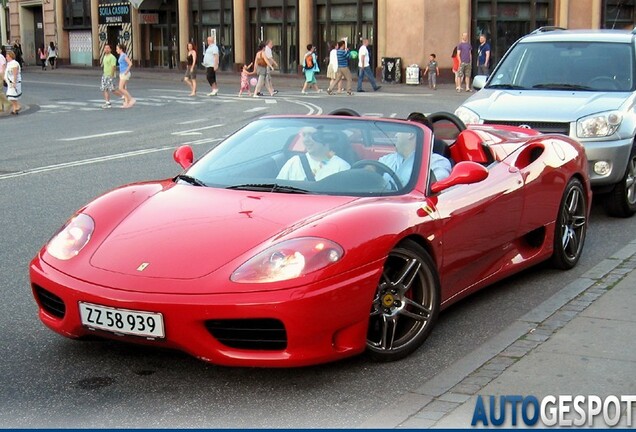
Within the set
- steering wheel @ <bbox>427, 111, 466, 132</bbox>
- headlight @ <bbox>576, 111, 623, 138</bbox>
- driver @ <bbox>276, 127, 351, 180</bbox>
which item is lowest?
headlight @ <bbox>576, 111, 623, 138</bbox>

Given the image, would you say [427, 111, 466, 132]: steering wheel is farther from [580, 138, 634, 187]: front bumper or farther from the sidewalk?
[580, 138, 634, 187]: front bumper

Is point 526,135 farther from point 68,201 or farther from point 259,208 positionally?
point 68,201

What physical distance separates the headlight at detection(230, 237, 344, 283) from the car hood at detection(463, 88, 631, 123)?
5.19 metres

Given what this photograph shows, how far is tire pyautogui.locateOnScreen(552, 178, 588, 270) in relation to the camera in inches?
285

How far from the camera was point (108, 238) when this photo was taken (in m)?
5.28

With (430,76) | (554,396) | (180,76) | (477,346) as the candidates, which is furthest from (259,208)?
(180,76)

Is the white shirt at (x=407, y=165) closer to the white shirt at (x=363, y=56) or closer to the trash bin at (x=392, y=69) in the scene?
the white shirt at (x=363, y=56)

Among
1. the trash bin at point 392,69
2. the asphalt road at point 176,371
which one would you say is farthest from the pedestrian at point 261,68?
the asphalt road at point 176,371

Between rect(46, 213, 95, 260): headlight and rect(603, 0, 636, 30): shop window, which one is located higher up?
rect(603, 0, 636, 30): shop window

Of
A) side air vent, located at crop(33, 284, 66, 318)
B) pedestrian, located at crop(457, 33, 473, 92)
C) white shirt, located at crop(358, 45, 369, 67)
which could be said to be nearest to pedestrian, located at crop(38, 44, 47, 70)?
white shirt, located at crop(358, 45, 369, 67)

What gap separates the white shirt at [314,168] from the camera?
593 cm

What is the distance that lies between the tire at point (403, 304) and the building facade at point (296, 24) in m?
29.9

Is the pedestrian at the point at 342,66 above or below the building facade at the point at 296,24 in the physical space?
below

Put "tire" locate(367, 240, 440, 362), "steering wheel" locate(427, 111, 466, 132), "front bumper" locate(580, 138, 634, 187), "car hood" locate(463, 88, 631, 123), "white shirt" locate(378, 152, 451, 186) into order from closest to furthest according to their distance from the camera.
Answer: "tire" locate(367, 240, 440, 362) → "white shirt" locate(378, 152, 451, 186) → "steering wheel" locate(427, 111, 466, 132) → "front bumper" locate(580, 138, 634, 187) → "car hood" locate(463, 88, 631, 123)
